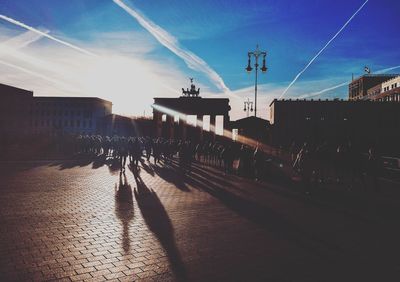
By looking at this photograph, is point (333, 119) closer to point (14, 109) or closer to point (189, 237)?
point (189, 237)

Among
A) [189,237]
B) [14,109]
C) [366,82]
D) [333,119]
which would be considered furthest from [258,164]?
[366,82]

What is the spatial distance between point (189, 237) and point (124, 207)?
2.98 m

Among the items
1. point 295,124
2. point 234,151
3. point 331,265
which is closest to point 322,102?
point 295,124

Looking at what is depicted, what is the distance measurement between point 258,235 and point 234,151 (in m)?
10.6

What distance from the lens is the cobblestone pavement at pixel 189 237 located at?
4109 mm

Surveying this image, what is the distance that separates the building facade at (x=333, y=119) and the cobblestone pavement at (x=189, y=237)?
44.4 m

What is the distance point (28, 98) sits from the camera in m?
45.8

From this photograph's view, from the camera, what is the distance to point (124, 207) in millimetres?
7812

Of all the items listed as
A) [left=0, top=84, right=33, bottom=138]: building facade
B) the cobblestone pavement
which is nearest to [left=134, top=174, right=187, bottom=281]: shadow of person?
the cobblestone pavement

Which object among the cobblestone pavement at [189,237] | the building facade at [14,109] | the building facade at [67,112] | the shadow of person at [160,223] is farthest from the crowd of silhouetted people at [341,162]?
the building facade at [67,112]

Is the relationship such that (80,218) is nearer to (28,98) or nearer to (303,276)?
(303,276)

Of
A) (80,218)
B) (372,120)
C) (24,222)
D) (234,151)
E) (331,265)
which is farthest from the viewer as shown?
(372,120)

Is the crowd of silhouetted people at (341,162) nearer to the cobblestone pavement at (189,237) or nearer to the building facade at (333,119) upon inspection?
the cobblestone pavement at (189,237)

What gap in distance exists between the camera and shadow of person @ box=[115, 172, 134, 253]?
541cm
